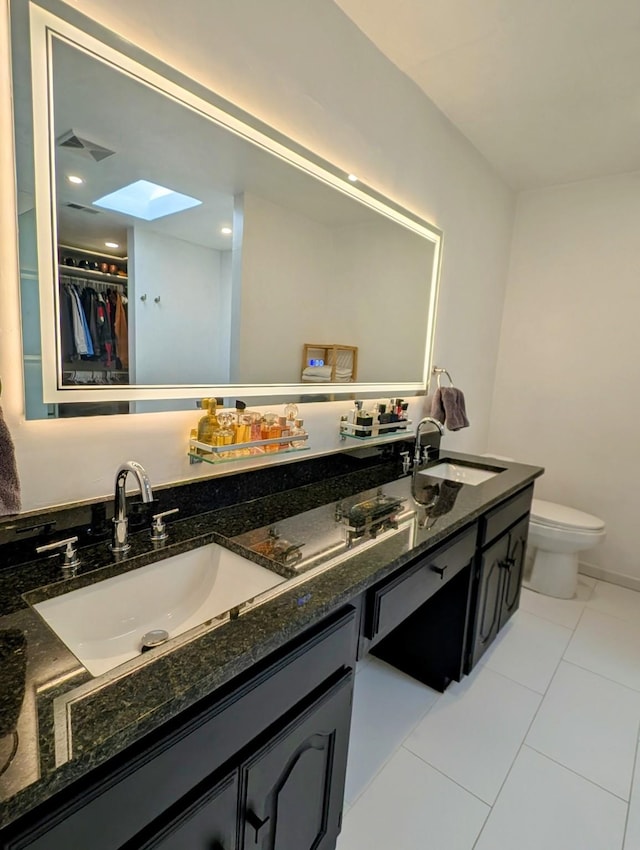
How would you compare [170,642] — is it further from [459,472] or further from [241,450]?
[459,472]

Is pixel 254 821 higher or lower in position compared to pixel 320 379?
lower

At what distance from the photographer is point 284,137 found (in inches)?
52.9

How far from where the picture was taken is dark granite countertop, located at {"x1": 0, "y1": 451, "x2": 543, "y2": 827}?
0.54m

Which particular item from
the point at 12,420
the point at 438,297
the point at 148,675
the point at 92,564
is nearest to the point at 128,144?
the point at 12,420

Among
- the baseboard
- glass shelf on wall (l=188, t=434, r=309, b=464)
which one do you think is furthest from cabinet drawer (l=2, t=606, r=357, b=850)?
the baseboard

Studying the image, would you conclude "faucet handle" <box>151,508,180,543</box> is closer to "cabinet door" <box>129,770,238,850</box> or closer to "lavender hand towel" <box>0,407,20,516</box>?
"lavender hand towel" <box>0,407,20,516</box>

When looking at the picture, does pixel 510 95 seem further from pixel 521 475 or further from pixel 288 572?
pixel 288 572

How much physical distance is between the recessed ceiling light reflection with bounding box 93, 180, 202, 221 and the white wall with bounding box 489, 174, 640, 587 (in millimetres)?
2483

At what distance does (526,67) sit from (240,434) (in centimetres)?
181

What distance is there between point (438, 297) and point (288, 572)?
172cm

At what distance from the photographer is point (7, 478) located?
2.71 feet

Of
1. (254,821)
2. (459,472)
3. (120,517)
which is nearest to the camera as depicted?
(254,821)

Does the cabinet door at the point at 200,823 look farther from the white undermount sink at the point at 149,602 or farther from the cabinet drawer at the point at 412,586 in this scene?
the cabinet drawer at the point at 412,586

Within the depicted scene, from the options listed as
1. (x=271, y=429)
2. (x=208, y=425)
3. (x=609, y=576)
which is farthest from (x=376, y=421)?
(x=609, y=576)
